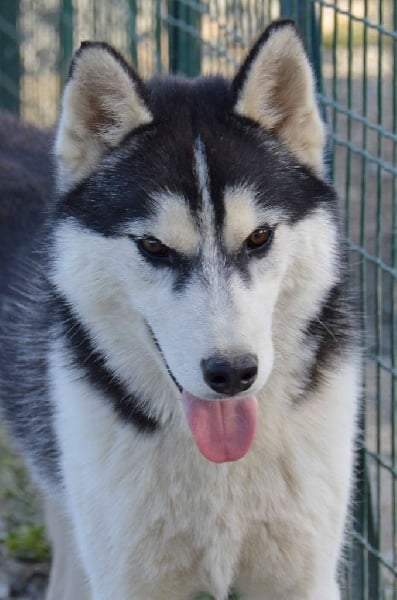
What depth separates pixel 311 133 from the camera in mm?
3373

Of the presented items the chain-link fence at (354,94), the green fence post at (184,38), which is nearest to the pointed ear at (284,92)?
the chain-link fence at (354,94)

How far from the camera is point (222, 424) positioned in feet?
10.4

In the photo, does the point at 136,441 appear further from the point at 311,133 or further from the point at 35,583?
the point at 35,583

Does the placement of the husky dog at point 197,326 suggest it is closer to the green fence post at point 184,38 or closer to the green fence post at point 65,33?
the green fence post at point 184,38

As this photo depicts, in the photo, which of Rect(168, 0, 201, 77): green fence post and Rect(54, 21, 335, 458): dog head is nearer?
Rect(54, 21, 335, 458): dog head

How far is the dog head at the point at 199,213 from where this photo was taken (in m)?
2.99

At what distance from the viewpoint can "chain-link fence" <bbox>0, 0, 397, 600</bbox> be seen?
422 cm

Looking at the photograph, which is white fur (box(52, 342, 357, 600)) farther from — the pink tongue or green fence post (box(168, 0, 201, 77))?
green fence post (box(168, 0, 201, 77))

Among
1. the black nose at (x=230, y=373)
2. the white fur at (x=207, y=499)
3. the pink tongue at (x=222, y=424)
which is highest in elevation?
the black nose at (x=230, y=373)

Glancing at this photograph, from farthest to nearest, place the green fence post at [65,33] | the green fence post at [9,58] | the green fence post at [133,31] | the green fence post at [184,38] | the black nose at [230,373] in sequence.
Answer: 1. the green fence post at [9,58]
2. the green fence post at [65,33]
3. the green fence post at [133,31]
4. the green fence post at [184,38]
5. the black nose at [230,373]

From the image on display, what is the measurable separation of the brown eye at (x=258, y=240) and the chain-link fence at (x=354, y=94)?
3.12ft

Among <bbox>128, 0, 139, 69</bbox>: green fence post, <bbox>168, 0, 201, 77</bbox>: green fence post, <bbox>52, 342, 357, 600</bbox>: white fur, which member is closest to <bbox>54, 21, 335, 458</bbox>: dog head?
<bbox>52, 342, 357, 600</bbox>: white fur

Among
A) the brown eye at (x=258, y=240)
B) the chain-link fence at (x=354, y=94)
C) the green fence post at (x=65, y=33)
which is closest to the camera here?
the brown eye at (x=258, y=240)

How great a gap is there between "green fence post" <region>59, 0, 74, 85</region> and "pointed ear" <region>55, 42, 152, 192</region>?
4.13m
